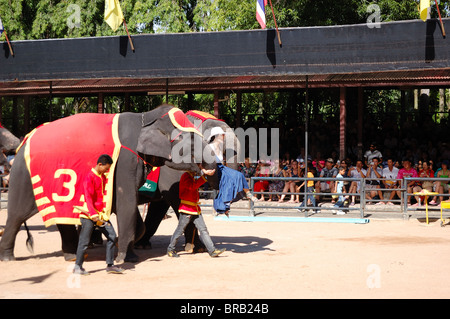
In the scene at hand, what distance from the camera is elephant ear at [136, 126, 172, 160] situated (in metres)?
9.92

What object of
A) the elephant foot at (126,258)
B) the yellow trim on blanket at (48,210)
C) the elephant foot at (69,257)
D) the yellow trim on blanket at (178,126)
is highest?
the yellow trim on blanket at (178,126)

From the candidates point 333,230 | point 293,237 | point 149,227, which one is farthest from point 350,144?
point 149,227

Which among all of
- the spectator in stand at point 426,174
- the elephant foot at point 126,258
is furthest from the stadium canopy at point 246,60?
the elephant foot at point 126,258

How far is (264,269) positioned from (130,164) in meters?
2.54

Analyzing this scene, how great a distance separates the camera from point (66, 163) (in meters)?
10.1

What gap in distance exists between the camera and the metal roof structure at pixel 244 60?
56.5 feet

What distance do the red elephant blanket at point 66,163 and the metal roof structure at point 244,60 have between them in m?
8.54

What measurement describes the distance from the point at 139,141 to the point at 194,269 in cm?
208

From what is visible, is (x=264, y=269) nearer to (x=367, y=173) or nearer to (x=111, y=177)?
(x=111, y=177)

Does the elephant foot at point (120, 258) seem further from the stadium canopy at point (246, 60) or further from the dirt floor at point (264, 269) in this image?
the stadium canopy at point (246, 60)

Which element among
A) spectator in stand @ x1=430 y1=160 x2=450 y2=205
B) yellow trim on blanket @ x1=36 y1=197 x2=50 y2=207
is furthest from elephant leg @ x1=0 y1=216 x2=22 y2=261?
spectator in stand @ x1=430 y1=160 x2=450 y2=205

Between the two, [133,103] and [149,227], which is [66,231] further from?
[133,103]

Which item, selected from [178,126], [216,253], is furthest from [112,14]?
[216,253]

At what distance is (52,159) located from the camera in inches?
400
